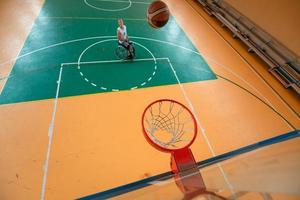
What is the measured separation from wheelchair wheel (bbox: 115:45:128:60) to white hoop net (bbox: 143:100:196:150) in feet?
6.19

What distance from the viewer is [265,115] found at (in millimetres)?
4215

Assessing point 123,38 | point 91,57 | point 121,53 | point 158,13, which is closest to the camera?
point 158,13

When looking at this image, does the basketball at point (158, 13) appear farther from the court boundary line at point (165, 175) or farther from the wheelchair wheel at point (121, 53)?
the court boundary line at point (165, 175)

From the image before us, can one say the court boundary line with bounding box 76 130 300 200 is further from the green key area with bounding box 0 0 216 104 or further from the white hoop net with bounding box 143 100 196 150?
the green key area with bounding box 0 0 216 104

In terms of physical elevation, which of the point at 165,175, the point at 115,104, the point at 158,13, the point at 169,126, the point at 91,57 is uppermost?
the point at 91,57

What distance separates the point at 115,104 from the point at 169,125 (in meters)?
1.20

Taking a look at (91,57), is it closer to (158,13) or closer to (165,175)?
Result: (158,13)

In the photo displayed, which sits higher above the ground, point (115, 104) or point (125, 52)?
point (125, 52)

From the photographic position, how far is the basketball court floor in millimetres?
2291

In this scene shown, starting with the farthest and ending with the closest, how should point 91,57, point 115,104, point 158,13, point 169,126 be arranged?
1. point 91,57
2. point 158,13
3. point 115,104
4. point 169,126

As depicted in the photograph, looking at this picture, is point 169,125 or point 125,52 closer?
point 169,125

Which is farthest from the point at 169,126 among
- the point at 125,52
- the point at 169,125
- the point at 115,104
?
the point at 125,52

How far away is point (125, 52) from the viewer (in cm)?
500

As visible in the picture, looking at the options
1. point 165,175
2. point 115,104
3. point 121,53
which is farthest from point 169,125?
point 121,53
